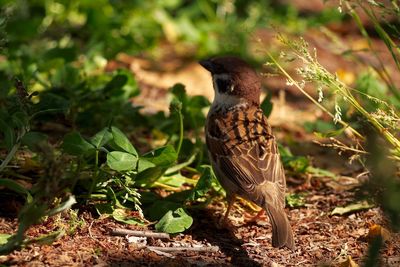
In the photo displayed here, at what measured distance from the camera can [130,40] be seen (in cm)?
702

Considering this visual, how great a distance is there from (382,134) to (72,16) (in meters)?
4.25

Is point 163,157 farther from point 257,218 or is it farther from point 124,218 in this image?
point 257,218

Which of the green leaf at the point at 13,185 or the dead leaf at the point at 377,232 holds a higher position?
the green leaf at the point at 13,185

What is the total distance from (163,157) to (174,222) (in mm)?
417

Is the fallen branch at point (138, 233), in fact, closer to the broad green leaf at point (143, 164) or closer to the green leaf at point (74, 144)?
the broad green leaf at point (143, 164)

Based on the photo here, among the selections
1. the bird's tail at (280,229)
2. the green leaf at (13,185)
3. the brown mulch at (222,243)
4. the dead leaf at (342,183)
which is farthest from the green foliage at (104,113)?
the bird's tail at (280,229)

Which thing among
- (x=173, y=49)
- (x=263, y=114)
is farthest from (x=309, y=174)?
(x=173, y=49)

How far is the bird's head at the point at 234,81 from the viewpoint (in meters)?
5.29

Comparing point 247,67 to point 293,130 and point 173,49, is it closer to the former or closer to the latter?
point 293,130

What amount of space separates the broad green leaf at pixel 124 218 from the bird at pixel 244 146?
61cm

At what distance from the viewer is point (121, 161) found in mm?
4414

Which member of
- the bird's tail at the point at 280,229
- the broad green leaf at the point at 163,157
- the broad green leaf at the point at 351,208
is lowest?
the broad green leaf at the point at 351,208

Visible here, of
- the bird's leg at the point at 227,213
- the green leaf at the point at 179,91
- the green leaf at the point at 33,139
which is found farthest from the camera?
the green leaf at the point at 179,91

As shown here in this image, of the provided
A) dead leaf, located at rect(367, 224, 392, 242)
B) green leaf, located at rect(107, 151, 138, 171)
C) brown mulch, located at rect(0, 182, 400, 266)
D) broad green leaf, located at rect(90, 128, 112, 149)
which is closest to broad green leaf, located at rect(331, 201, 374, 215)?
brown mulch, located at rect(0, 182, 400, 266)
